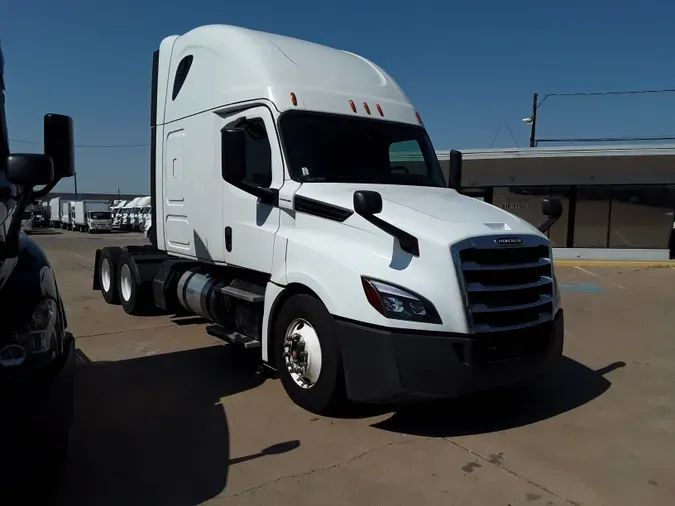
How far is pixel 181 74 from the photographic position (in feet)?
23.7

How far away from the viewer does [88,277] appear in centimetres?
1430

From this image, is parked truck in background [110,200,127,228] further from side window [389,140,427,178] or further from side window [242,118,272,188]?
side window [389,140,427,178]

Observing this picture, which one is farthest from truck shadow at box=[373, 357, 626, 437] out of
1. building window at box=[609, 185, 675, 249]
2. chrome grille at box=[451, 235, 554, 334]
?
building window at box=[609, 185, 675, 249]

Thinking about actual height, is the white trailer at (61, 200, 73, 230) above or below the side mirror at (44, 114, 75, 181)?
below

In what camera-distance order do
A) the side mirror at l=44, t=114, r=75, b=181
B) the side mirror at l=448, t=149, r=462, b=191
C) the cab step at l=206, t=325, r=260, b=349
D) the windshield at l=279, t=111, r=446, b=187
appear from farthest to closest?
the side mirror at l=448, t=149, r=462, b=191, the cab step at l=206, t=325, r=260, b=349, the windshield at l=279, t=111, r=446, b=187, the side mirror at l=44, t=114, r=75, b=181

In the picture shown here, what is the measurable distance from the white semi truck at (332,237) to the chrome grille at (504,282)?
13 millimetres

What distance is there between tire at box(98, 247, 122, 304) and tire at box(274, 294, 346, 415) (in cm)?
540

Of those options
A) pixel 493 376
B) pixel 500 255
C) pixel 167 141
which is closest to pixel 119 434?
pixel 493 376

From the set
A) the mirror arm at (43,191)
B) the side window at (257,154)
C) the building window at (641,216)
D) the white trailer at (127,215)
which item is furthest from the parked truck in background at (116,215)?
the mirror arm at (43,191)

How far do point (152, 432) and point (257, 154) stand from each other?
276cm

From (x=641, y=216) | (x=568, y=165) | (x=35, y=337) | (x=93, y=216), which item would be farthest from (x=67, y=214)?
(x=35, y=337)

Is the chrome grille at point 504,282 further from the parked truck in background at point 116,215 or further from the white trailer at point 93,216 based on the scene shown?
the parked truck in background at point 116,215

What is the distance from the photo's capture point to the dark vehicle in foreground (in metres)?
2.84

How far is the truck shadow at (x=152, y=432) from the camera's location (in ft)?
11.9
